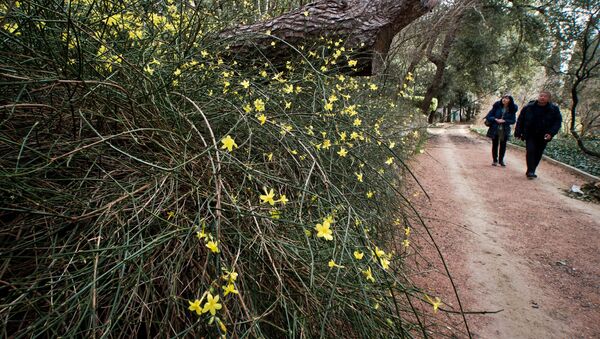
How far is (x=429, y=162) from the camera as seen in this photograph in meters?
8.76

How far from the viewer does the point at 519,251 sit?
390 cm

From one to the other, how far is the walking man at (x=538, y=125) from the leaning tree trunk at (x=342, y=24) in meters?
4.10

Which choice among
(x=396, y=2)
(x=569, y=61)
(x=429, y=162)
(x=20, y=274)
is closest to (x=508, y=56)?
(x=569, y=61)

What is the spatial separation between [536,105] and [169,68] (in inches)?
271

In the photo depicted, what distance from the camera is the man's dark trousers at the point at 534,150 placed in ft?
21.1

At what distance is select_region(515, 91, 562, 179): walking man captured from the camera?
6.22 metres

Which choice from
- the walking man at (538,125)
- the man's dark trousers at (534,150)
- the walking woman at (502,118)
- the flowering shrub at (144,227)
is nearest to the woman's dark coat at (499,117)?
the walking woman at (502,118)

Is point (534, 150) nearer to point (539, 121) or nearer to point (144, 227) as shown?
point (539, 121)

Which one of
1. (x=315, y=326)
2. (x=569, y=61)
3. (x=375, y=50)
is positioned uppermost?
(x=569, y=61)

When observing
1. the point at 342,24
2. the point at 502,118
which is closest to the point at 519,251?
the point at 342,24

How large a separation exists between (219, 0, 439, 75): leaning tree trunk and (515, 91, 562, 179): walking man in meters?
4.10

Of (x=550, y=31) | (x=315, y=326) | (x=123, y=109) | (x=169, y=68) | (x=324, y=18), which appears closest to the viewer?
(x=315, y=326)

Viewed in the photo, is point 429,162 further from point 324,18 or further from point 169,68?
point 169,68

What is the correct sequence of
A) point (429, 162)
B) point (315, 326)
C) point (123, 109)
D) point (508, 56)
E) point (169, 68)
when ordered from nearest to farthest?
point (315, 326), point (123, 109), point (169, 68), point (429, 162), point (508, 56)
